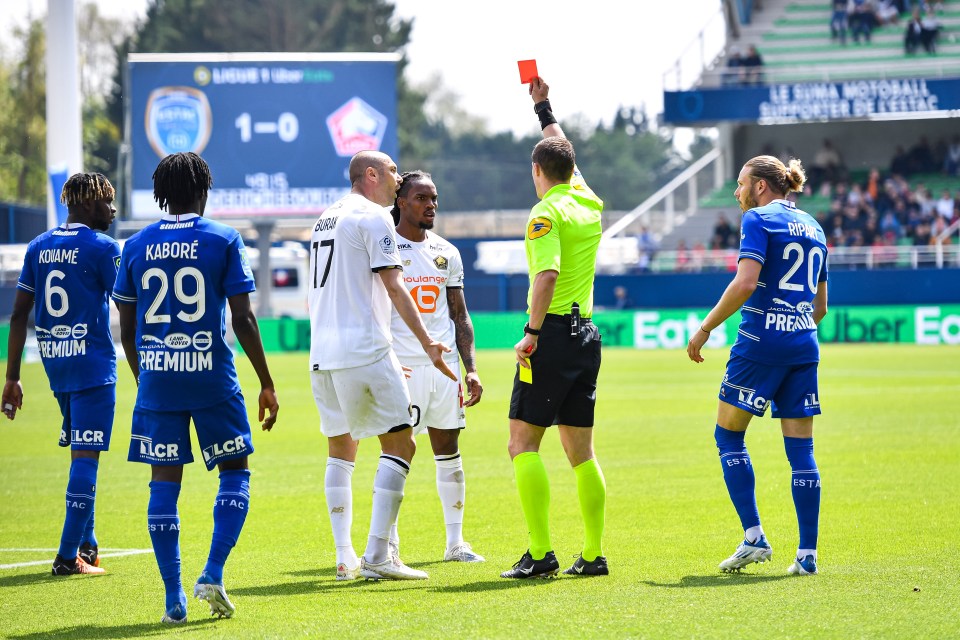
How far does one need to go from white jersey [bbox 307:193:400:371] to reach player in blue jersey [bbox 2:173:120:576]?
1424 mm

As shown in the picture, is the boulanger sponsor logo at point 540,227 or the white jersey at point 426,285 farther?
the white jersey at point 426,285

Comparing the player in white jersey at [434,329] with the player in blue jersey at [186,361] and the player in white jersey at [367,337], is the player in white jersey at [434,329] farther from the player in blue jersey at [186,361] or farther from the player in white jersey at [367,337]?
the player in blue jersey at [186,361]

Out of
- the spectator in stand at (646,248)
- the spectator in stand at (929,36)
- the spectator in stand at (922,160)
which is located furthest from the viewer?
the spectator in stand at (929,36)

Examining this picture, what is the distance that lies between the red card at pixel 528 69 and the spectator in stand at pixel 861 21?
4206 cm

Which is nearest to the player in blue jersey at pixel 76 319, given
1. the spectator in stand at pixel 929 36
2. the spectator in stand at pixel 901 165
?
the spectator in stand at pixel 901 165

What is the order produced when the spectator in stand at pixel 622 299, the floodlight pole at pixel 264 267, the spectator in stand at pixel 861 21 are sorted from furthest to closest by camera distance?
the spectator in stand at pixel 861 21 < the spectator in stand at pixel 622 299 < the floodlight pole at pixel 264 267

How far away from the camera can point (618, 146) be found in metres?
101

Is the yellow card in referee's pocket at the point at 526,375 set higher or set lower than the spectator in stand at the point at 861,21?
lower

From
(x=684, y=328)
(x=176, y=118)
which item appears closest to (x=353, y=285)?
(x=684, y=328)

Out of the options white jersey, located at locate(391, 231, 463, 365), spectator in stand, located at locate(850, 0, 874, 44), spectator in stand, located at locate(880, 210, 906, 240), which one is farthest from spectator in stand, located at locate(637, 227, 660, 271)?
white jersey, located at locate(391, 231, 463, 365)

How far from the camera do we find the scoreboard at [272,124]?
123 ft

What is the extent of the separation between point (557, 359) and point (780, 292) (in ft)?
4.09

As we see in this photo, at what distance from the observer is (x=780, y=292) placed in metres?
7.03

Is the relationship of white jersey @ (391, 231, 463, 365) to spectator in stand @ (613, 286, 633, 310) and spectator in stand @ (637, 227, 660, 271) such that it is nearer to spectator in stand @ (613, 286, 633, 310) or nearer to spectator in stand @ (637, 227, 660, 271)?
spectator in stand @ (613, 286, 633, 310)
